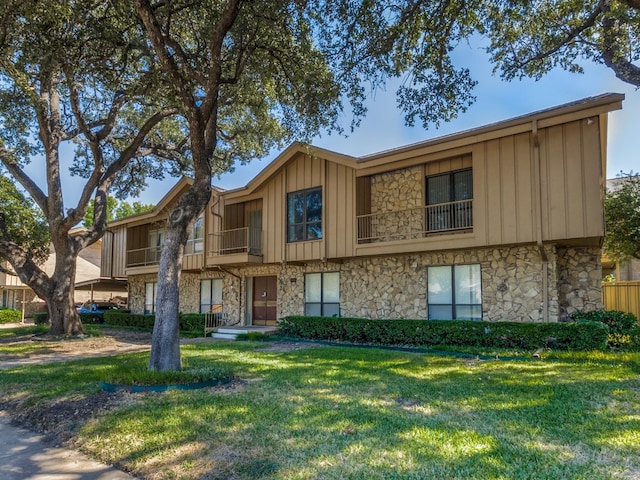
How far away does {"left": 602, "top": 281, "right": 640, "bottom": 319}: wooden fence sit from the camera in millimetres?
16719

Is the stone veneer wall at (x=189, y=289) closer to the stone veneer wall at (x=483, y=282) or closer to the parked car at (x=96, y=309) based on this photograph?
the stone veneer wall at (x=483, y=282)

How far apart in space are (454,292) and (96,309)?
26.2 metres

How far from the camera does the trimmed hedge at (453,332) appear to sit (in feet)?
32.8

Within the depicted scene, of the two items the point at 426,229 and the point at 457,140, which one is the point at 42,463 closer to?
the point at 457,140

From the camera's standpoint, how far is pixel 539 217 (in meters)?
11.1

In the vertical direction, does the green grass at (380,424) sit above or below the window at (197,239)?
below

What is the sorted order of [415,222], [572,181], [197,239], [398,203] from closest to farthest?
[572,181], [415,222], [398,203], [197,239]

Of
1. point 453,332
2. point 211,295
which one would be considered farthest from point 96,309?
point 453,332

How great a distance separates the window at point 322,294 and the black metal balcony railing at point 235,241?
8.62 ft

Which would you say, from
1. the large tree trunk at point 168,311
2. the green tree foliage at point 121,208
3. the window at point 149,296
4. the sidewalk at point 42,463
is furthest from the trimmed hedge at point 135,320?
the green tree foliage at point 121,208

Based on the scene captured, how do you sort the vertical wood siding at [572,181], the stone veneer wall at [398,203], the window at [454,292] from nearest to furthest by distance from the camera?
the vertical wood siding at [572,181] → the window at [454,292] → the stone veneer wall at [398,203]

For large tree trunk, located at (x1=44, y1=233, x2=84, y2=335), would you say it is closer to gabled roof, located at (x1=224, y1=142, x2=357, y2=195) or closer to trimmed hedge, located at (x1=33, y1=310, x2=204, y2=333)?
trimmed hedge, located at (x1=33, y1=310, x2=204, y2=333)

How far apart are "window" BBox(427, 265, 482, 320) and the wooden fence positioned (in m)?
7.30

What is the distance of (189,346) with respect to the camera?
41.7ft
